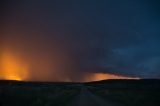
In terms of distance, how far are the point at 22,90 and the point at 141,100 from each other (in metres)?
2.32

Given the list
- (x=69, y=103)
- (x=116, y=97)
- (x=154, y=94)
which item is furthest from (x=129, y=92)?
(x=69, y=103)

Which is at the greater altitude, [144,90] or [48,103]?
[144,90]

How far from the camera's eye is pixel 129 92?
12.6 feet

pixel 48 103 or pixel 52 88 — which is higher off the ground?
pixel 52 88

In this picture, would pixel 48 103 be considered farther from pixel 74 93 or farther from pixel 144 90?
pixel 144 90

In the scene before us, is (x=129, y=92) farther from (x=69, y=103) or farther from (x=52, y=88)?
(x=52, y=88)

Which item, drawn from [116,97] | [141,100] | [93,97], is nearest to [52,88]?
[93,97]

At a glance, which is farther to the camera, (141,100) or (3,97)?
(3,97)

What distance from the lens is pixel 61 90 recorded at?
3.96 metres

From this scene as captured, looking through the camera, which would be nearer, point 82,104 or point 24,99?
point 82,104

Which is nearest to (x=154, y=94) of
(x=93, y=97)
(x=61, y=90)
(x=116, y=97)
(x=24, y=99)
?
(x=116, y=97)

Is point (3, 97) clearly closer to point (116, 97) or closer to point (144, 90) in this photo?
point (116, 97)

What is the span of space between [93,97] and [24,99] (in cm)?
137

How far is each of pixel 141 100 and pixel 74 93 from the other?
4.17ft
